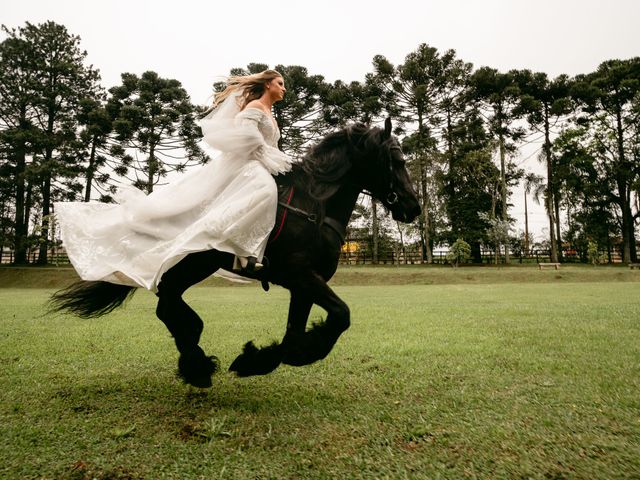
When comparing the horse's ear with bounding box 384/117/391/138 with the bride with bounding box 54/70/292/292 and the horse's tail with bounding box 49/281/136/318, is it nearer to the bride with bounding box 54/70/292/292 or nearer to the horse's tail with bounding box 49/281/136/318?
the bride with bounding box 54/70/292/292

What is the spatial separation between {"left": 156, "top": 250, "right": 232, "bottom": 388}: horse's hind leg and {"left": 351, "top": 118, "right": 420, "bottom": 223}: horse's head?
4.65 feet

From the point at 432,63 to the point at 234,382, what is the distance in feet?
130

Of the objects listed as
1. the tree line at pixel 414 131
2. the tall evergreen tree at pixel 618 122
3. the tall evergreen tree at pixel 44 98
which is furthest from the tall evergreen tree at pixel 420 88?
the tall evergreen tree at pixel 44 98

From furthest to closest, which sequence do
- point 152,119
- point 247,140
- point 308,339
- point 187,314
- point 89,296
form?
point 152,119 < point 89,296 < point 187,314 < point 247,140 < point 308,339

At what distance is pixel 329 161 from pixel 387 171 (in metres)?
0.50

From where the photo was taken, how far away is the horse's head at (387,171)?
12.0 feet

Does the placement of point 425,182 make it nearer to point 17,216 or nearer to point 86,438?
point 17,216

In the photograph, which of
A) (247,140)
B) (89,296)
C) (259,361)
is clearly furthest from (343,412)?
(89,296)

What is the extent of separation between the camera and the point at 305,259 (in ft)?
10.8

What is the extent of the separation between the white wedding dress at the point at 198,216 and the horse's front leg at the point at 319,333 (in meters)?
0.51

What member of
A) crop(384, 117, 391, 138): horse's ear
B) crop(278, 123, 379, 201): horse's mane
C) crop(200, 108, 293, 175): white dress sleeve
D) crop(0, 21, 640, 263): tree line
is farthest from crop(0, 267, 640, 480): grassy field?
crop(0, 21, 640, 263): tree line

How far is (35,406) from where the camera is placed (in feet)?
11.2

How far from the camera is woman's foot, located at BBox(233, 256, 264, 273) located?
329 centimetres

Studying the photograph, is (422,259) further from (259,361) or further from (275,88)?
(259,361)
